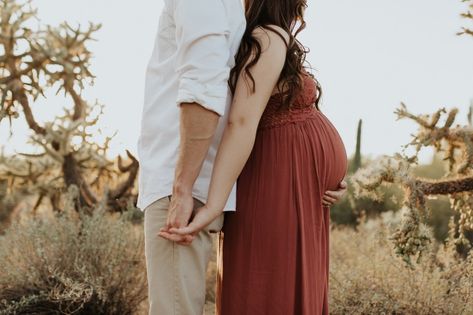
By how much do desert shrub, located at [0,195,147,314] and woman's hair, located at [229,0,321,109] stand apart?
252 cm

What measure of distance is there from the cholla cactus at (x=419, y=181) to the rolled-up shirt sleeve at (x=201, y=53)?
2506mm

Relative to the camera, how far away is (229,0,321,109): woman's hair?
2.21 metres

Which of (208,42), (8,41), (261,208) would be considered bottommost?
(261,208)

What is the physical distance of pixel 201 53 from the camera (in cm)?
204

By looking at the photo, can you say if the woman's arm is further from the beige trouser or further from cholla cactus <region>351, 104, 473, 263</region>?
cholla cactus <region>351, 104, 473, 263</region>

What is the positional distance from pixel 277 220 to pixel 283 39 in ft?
1.91

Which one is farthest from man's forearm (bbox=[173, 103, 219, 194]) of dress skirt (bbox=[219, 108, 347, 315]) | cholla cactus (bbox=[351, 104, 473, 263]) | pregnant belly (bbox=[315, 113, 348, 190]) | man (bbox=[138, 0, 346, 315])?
cholla cactus (bbox=[351, 104, 473, 263])

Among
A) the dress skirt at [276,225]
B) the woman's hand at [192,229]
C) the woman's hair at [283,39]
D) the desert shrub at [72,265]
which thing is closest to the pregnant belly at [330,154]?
the dress skirt at [276,225]

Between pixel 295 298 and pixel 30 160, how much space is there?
4130mm

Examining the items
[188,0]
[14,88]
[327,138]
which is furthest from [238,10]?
[14,88]

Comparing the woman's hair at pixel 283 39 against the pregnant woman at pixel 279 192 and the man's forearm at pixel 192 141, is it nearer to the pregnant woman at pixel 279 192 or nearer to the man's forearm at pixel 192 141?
the pregnant woman at pixel 279 192

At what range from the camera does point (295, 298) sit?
2393mm

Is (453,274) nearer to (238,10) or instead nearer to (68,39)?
(238,10)

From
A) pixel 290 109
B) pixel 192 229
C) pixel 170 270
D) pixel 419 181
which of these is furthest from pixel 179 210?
→ pixel 419 181
